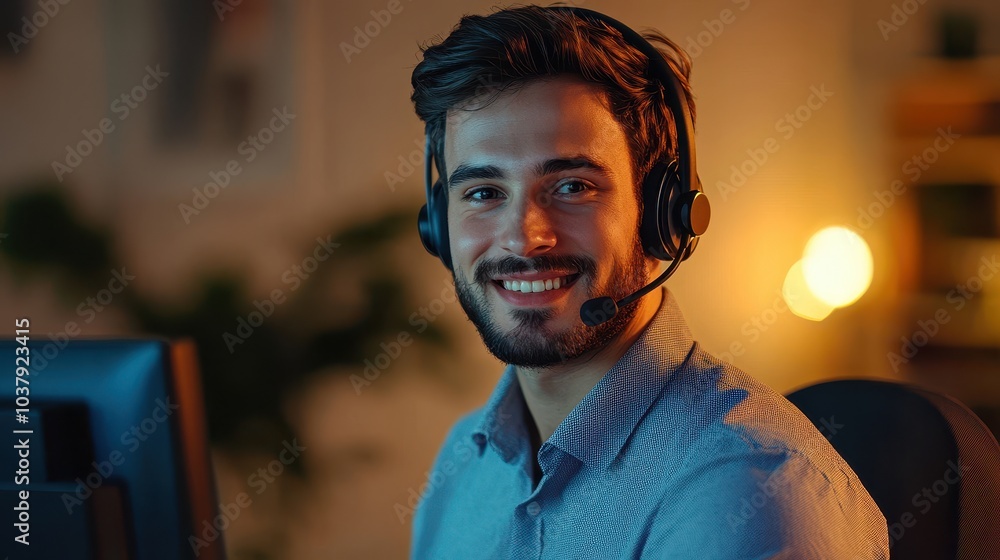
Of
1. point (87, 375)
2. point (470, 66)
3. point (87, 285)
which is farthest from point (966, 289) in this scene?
point (87, 375)

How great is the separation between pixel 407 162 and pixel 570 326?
1489 millimetres

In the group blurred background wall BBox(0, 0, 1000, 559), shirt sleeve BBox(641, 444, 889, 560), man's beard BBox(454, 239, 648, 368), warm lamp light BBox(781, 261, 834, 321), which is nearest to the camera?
shirt sleeve BBox(641, 444, 889, 560)

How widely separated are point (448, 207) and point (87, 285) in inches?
42.1

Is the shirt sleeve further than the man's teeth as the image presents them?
No

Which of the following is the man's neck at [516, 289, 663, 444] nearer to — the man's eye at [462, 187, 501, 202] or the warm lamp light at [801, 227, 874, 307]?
the man's eye at [462, 187, 501, 202]

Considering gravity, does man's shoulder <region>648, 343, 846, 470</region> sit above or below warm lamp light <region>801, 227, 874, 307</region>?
below

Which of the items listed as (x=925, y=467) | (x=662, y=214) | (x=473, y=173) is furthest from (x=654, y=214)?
(x=925, y=467)

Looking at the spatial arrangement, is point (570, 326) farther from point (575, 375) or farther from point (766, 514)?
point (766, 514)

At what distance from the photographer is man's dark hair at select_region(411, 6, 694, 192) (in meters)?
1.04

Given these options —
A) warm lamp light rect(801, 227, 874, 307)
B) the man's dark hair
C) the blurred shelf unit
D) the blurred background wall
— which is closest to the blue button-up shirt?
the man's dark hair

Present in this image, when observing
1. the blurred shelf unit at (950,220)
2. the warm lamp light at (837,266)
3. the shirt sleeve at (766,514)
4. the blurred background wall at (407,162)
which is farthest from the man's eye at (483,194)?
the blurred shelf unit at (950,220)

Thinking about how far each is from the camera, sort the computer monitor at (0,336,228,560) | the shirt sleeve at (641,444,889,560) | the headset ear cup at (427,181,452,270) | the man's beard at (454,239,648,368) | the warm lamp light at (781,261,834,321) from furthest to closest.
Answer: the warm lamp light at (781,261,834,321) < the headset ear cup at (427,181,452,270) < the man's beard at (454,239,648,368) < the shirt sleeve at (641,444,889,560) < the computer monitor at (0,336,228,560)

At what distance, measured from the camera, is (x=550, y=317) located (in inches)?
41.1

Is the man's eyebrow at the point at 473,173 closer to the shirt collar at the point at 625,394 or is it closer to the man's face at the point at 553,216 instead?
the man's face at the point at 553,216
